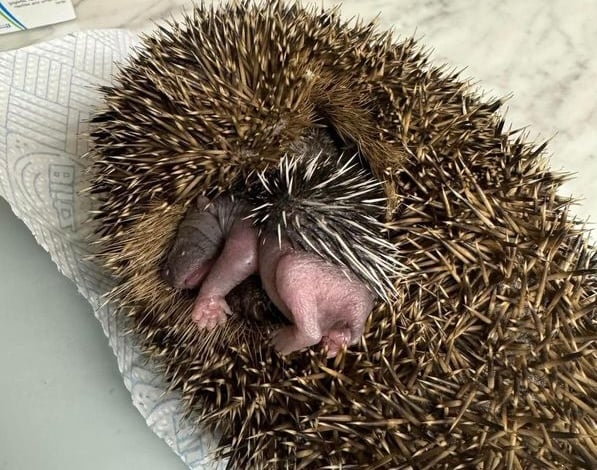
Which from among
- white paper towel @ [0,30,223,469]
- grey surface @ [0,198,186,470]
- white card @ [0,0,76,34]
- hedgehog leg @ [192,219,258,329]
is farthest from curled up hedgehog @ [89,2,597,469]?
white card @ [0,0,76,34]

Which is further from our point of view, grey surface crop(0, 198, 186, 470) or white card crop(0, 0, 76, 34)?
white card crop(0, 0, 76, 34)

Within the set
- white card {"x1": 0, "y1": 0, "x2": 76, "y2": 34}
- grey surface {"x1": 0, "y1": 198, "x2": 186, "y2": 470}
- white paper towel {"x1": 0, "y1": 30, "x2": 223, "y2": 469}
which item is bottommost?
grey surface {"x1": 0, "y1": 198, "x2": 186, "y2": 470}

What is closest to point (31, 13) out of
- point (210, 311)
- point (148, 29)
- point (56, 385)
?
point (148, 29)

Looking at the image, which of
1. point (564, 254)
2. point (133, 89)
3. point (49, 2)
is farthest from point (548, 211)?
point (49, 2)

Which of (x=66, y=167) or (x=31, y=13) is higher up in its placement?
(x=31, y=13)

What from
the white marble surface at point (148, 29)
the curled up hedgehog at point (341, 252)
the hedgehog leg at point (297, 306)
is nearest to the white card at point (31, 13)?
the white marble surface at point (148, 29)

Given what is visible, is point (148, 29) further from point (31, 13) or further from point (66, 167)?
point (66, 167)

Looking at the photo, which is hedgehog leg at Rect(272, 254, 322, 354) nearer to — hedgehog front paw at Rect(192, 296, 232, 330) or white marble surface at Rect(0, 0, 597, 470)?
hedgehog front paw at Rect(192, 296, 232, 330)
